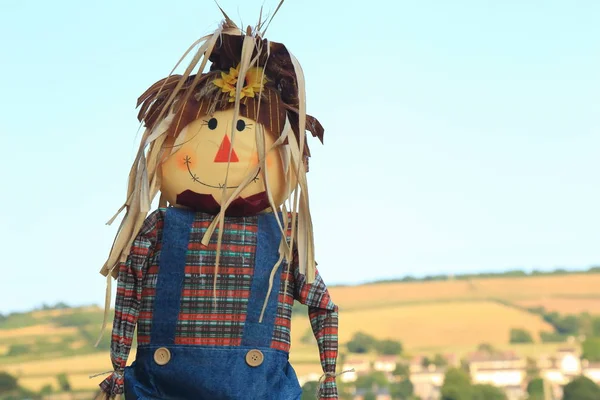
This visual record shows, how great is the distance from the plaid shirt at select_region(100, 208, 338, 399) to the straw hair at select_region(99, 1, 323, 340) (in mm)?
63

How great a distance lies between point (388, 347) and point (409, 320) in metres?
2.55

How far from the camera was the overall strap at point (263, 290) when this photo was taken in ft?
14.3

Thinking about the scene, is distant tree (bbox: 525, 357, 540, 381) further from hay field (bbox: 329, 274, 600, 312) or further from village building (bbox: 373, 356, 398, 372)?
village building (bbox: 373, 356, 398, 372)

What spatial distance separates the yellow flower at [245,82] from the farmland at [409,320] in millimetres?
26137

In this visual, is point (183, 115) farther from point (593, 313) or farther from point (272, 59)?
point (593, 313)

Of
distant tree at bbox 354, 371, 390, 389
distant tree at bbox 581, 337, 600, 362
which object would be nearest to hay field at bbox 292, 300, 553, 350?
distant tree at bbox 354, 371, 390, 389

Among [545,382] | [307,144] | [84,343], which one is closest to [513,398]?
[545,382]

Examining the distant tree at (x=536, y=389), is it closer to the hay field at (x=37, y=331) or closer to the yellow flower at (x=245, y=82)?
the hay field at (x=37, y=331)

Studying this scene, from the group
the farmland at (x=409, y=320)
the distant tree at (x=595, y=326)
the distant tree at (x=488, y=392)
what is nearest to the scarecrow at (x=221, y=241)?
the farmland at (x=409, y=320)

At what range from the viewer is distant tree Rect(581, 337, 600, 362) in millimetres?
38969

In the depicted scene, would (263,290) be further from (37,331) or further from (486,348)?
(486,348)

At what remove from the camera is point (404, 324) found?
37.7m

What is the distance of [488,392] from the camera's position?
128 ft

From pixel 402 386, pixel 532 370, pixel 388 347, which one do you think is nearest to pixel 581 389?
pixel 532 370
